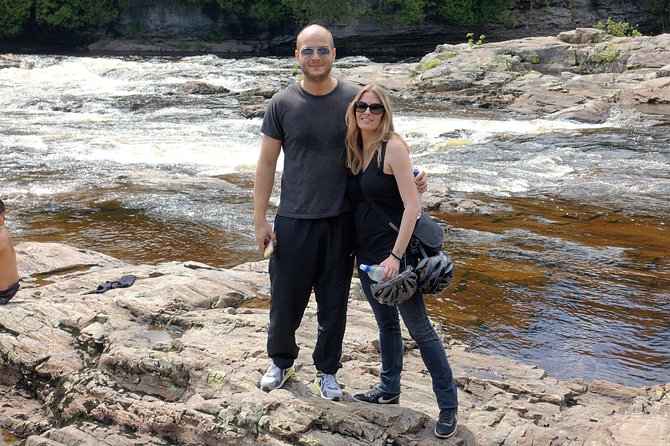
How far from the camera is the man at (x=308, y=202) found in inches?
150

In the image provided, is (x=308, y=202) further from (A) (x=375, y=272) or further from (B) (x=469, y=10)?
(B) (x=469, y=10)

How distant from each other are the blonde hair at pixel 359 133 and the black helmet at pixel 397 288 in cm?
55

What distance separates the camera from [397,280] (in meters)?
3.59

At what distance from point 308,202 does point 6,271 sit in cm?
262

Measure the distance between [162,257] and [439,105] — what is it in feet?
50.4

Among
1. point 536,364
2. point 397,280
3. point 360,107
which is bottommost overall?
point 536,364

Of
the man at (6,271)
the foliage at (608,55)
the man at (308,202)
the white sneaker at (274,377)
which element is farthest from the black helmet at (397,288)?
the foliage at (608,55)

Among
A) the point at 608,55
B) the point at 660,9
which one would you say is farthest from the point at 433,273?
the point at 660,9

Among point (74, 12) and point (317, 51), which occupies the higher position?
point (74, 12)

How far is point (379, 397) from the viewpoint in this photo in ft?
13.2

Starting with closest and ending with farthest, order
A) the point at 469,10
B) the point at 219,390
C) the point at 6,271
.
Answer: the point at 219,390 < the point at 6,271 < the point at 469,10

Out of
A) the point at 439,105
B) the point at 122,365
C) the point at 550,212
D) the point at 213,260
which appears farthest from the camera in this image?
the point at 439,105

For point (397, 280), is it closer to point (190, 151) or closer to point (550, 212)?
point (550, 212)

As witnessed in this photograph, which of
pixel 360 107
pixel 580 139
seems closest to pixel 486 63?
pixel 580 139
